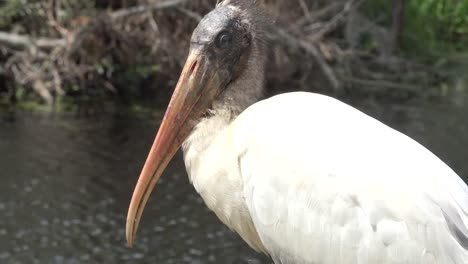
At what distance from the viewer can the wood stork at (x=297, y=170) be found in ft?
13.6

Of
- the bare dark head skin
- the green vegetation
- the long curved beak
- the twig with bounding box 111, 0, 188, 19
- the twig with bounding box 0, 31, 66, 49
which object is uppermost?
the bare dark head skin

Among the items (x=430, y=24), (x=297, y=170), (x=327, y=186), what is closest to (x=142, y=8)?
(x=430, y=24)

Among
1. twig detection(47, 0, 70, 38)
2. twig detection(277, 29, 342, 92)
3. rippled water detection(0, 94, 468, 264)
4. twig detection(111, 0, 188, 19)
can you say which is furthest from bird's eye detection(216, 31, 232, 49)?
twig detection(277, 29, 342, 92)

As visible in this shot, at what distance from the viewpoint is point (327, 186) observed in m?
4.27

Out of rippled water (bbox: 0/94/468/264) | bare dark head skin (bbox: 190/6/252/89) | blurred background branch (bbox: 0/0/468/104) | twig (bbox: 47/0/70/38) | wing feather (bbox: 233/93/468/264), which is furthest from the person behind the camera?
blurred background branch (bbox: 0/0/468/104)

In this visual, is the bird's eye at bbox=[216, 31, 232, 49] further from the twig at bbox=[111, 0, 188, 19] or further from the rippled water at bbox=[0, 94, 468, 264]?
the twig at bbox=[111, 0, 188, 19]

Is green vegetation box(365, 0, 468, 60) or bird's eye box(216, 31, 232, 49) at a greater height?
bird's eye box(216, 31, 232, 49)

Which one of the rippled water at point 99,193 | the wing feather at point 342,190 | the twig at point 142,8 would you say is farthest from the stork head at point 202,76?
the twig at point 142,8

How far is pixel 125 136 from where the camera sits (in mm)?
13148

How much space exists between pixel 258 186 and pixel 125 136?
885 centimetres

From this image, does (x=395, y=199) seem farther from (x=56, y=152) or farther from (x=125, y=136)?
(x=125, y=136)

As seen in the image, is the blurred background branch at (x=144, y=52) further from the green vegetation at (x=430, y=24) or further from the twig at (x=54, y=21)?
the green vegetation at (x=430, y=24)

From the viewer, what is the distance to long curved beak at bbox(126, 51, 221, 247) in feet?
15.7

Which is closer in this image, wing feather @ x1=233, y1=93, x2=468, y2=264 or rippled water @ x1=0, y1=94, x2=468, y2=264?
wing feather @ x1=233, y1=93, x2=468, y2=264
